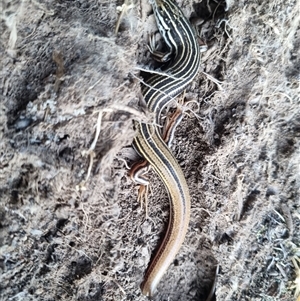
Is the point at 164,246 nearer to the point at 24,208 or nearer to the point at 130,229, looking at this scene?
the point at 130,229

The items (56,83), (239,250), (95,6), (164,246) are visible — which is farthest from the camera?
(239,250)

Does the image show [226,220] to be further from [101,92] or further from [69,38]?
[69,38]

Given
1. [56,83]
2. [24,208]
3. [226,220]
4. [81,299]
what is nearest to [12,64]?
[56,83]

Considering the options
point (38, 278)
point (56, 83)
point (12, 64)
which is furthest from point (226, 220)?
point (12, 64)

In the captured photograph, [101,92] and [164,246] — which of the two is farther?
[164,246]

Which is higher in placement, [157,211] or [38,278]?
[38,278]

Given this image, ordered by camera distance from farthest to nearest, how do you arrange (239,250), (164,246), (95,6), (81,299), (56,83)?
(239,250), (164,246), (81,299), (95,6), (56,83)

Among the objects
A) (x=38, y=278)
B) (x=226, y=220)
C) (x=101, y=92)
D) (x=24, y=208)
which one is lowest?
(x=226, y=220)
